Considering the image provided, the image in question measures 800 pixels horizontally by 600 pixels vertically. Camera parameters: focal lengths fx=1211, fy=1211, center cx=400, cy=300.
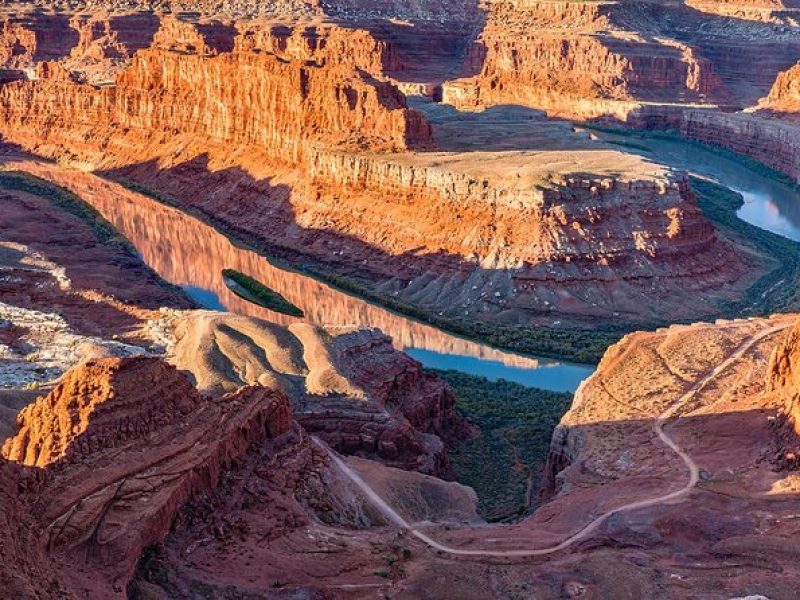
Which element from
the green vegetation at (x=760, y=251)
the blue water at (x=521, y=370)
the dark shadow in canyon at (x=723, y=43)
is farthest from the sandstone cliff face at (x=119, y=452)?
the dark shadow in canyon at (x=723, y=43)

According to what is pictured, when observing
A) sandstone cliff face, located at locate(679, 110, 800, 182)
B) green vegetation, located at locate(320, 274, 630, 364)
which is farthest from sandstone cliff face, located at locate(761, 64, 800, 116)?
green vegetation, located at locate(320, 274, 630, 364)

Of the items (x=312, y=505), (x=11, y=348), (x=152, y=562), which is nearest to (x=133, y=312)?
(x=11, y=348)

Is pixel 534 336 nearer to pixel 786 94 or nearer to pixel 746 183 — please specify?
pixel 746 183

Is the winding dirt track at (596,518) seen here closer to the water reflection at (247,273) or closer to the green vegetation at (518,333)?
the water reflection at (247,273)

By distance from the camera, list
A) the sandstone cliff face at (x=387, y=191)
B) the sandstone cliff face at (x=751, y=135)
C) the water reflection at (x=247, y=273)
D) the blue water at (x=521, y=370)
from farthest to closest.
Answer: the sandstone cliff face at (x=751, y=135) < the sandstone cliff face at (x=387, y=191) < the water reflection at (x=247, y=273) < the blue water at (x=521, y=370)

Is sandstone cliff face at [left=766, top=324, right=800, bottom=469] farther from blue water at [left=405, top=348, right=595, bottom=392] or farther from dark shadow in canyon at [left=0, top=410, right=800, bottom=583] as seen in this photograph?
blue water at [left=405, top=348, right=595, bottom=392]

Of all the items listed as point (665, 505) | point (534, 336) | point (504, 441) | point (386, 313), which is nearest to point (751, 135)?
point (386, 313)
